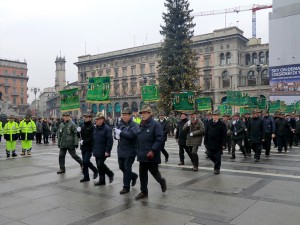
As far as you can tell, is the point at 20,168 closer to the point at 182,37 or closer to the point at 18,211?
the point at 18,211

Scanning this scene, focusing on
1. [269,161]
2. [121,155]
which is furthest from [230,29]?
[121,155]

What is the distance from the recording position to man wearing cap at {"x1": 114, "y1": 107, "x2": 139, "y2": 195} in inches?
282

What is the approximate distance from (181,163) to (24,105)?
105 m

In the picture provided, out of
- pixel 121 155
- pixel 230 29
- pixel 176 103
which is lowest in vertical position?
pixel 121 155

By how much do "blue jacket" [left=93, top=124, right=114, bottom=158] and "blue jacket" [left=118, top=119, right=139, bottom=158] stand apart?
0.65 metres

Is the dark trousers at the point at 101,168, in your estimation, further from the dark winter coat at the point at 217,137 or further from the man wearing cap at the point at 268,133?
the man wearing cap at the point at 268,133

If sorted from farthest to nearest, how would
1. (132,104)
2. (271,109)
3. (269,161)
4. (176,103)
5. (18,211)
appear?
(132,104)
(271,109)
(176,103)
(269,161)
(18,211)

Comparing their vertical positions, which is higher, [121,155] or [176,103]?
[176,103]

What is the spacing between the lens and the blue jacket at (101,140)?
25.9 feet

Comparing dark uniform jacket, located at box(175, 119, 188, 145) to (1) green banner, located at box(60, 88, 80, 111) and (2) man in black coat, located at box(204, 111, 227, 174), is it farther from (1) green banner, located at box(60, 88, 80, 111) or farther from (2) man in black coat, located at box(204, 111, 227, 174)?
(1) green banner, located at box(60, 88, 80, 111)

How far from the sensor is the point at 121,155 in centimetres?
729

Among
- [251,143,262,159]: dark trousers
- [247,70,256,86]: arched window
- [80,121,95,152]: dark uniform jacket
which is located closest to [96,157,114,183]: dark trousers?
[80,121,95,152]: dark uniform jacket

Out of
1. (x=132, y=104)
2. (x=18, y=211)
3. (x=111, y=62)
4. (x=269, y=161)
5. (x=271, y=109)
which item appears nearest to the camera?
(x=18, y=211)

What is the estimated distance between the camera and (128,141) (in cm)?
725
